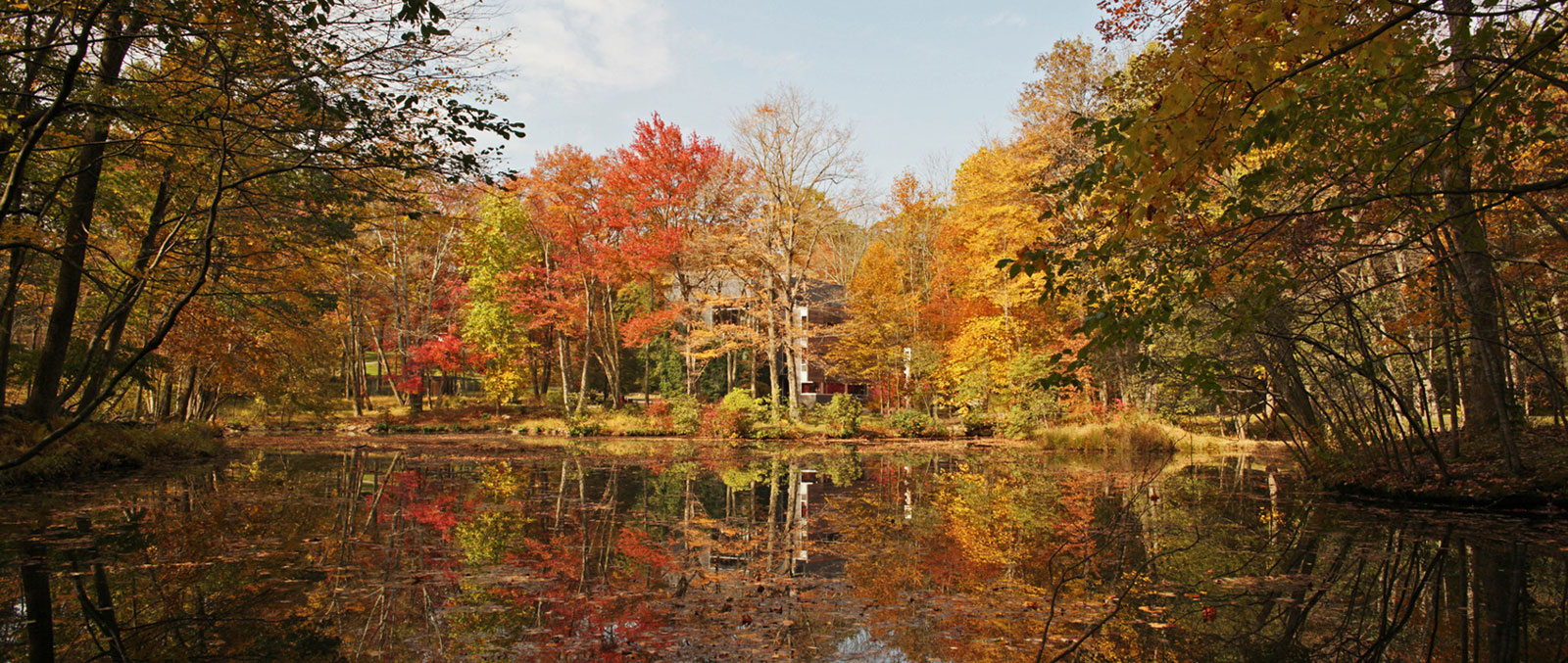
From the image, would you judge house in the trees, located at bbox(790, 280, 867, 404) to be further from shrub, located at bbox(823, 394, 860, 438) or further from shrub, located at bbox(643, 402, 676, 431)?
shrub, located at bbox(823, 394, 860, 438)

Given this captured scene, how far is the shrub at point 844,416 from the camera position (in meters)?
24.1

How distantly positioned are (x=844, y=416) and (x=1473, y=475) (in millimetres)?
16389

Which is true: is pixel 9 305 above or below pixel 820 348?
below

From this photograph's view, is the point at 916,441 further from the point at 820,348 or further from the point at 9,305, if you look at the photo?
the point at 9,305

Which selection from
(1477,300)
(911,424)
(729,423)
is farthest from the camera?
(911,424)

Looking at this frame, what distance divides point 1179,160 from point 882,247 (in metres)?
36.6

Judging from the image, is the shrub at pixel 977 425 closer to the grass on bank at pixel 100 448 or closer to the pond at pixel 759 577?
the pond at pixel 759 577

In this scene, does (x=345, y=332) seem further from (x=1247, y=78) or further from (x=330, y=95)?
(x=1247, y=78)

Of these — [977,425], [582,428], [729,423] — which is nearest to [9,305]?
[729,423]

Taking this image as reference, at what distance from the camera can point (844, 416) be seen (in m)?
24.3

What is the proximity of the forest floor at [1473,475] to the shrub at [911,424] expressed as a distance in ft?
44.7

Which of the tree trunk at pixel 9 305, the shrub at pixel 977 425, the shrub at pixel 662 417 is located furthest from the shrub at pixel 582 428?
the tree trunk at pixel 9 305

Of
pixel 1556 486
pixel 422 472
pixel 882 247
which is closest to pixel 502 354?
pixel 422 472

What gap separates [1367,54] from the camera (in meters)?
3.31
